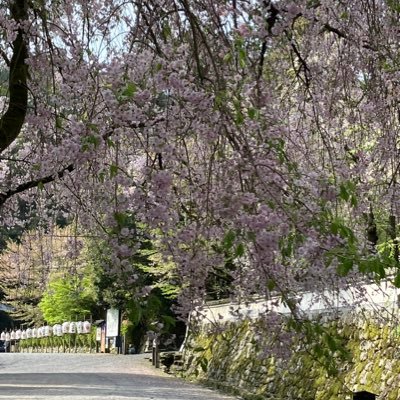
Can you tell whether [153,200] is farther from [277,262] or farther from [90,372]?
[90,372]

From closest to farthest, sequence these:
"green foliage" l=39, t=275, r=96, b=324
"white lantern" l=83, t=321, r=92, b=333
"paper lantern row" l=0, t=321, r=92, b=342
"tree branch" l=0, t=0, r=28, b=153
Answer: "tree branch" l=0, t=0, r=28, b=153 → "green foliage" l=39, t=275, r=96, b=324 → "white lantern" l=83, t=321, r=92, b=333 → "paper lantern row" l=0, t=321, r=92, b=342

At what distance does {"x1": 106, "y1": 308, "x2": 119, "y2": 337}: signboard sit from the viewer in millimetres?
24062

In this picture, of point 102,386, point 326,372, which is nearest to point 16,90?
point 326,372

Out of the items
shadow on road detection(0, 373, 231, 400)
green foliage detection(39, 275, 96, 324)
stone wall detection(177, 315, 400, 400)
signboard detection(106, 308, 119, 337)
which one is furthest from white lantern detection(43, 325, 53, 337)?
stone wall detection(177, 315, 400, 400)

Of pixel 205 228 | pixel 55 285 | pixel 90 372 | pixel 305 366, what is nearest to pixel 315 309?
pixel 305 366

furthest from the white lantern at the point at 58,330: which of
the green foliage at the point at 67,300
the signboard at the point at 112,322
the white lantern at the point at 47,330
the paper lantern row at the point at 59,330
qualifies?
the signboard at the point at 112,322

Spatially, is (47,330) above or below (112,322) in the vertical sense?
below

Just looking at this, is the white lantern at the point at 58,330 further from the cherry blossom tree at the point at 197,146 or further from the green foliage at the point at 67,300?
the cherry blossom tree at the point at 197,146

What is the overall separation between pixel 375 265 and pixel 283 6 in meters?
1.50

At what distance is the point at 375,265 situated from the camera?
239 centimetres

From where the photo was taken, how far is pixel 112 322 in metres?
24.5

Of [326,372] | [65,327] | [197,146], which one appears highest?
[197,146]

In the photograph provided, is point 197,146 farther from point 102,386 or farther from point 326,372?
point 102,386

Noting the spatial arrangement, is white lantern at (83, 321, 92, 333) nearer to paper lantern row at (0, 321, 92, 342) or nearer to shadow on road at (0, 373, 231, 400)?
paper lantern row at (0, 321, 92, 342)
